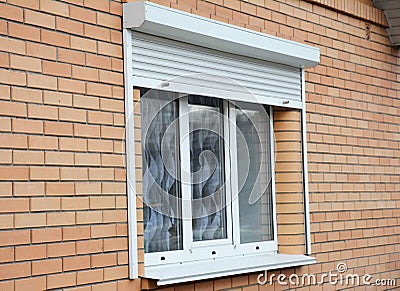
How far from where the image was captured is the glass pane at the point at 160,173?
5727mm

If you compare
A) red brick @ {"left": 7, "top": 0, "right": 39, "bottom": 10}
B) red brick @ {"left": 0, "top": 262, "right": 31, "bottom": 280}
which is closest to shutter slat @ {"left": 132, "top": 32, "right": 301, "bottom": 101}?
red brick @ {"left": 7, "top": 0, "right": 39, "bottom": 10}

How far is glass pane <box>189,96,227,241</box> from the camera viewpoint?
620 cm

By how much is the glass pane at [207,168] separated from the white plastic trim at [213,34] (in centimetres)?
46

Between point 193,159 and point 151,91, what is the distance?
27.5 inches

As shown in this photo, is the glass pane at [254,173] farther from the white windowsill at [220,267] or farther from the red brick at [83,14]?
the red brick at [83,14]

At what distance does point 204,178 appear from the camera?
629cm

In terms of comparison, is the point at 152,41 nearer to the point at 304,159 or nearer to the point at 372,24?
the point at 304,159

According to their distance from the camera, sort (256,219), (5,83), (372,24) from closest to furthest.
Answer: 1. (5,83)
2. (256,219)
3. (372,24)

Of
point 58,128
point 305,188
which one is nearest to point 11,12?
point 58,128

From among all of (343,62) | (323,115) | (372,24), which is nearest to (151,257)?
(323,115)

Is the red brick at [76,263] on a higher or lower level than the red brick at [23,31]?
lower

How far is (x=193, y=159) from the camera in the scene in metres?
6.19

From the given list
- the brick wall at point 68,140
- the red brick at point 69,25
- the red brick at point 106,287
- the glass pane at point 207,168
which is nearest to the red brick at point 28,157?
the brick wall at point 68,140

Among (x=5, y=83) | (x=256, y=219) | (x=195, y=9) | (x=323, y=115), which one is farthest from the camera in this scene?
(x=323, y=115)
